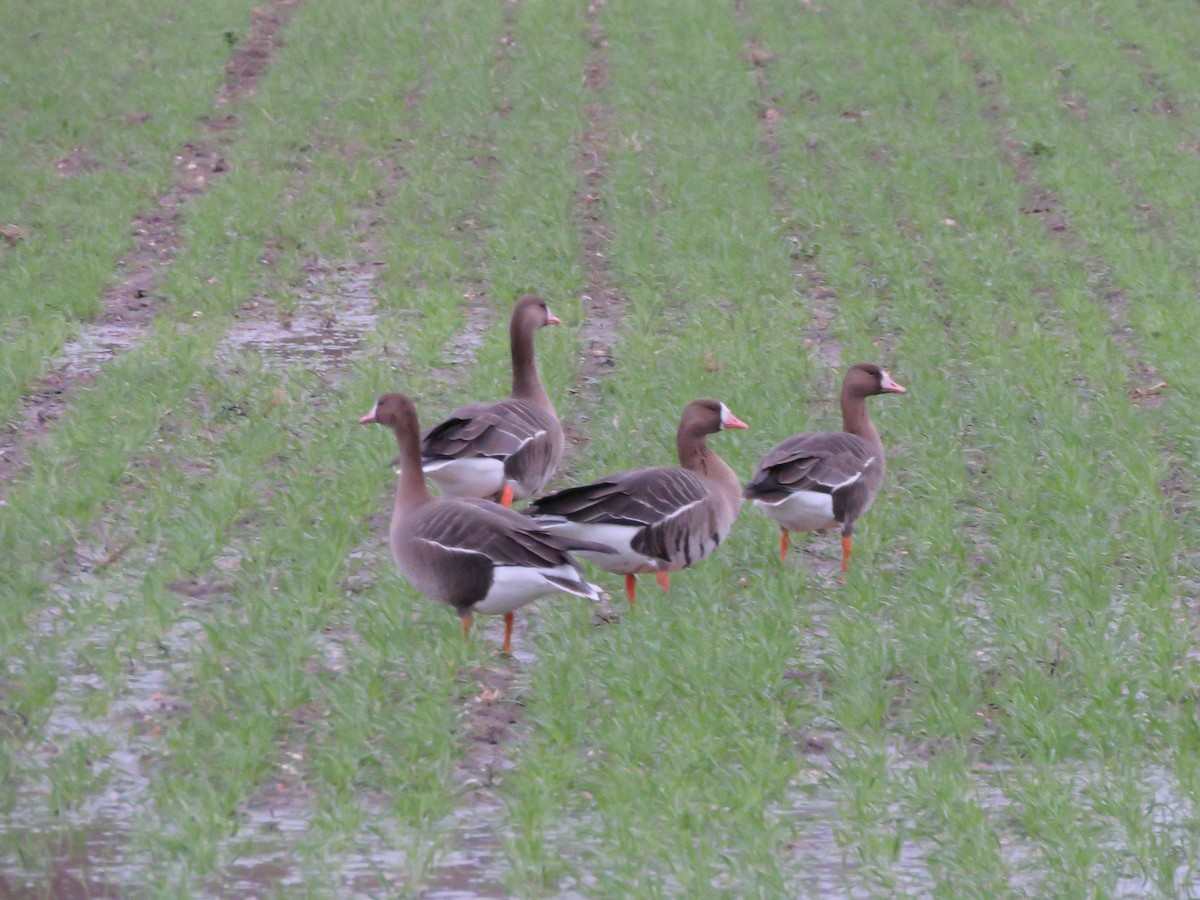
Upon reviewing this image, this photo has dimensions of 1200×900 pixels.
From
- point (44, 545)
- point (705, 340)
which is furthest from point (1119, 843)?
point (705, 340)

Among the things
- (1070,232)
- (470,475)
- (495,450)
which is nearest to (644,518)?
(495,450)

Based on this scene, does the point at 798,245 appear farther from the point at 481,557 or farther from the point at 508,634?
the point at 481,557

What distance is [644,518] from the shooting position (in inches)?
274

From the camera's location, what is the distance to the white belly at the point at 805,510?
7.46 meters

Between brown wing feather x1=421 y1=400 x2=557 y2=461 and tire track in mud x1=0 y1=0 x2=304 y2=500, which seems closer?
brown wing feather x1=421 y1=400 x2=557 y2=461

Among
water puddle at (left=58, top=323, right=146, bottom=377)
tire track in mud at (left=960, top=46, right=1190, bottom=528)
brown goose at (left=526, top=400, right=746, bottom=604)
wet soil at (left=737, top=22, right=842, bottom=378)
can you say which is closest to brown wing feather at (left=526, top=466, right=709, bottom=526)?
brown goose at (left=526, top=400, right=746, bottom=604)

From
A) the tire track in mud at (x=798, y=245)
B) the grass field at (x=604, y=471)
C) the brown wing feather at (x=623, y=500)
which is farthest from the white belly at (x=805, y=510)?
the tire track in mud at (x=798, y=245)

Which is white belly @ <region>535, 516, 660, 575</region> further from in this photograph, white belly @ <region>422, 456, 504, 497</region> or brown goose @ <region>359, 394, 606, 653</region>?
white belly @ <region>422, 456, 504, 497</region>

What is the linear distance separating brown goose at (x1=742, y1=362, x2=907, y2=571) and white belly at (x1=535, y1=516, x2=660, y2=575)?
74cm

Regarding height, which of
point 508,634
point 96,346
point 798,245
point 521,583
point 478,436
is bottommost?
point 508,634

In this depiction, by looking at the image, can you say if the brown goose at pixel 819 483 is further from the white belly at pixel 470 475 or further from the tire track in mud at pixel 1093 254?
the tire track in mud at pixel 1093 254

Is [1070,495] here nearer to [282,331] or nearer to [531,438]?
[531,438]

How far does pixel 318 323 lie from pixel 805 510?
5.85 metres

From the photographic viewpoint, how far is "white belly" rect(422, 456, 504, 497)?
7891 mm
